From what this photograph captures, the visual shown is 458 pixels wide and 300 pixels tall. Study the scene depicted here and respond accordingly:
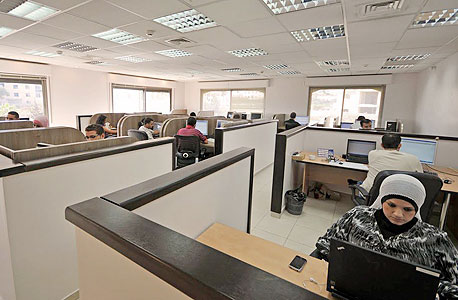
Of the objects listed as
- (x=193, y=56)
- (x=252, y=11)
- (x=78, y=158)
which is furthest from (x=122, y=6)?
(x=193, y=56)

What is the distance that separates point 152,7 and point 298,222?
304 centimetres

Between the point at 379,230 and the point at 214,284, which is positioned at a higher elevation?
the point at 214,284

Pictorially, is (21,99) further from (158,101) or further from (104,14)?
(104,14)

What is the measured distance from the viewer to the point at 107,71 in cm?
771

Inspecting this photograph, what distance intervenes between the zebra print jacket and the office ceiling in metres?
2.18

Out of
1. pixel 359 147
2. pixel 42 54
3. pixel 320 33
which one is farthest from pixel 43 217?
pixel 42 54

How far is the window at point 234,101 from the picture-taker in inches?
368

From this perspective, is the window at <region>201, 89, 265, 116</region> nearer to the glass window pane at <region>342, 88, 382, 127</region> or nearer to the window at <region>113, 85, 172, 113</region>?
the window at <region>113, 85, 172, 113</region>

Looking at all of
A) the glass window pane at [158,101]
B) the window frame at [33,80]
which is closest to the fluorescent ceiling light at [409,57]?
the glass window pane at [158,101]

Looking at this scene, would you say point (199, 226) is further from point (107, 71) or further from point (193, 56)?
point (107, 71)

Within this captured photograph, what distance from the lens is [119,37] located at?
380 cm

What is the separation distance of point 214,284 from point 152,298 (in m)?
0.27

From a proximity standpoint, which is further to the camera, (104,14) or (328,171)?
(328,171)

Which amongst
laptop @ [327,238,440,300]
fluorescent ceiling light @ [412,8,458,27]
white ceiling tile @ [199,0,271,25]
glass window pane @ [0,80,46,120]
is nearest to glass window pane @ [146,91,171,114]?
glass window pane @ [0,80,46,120]
